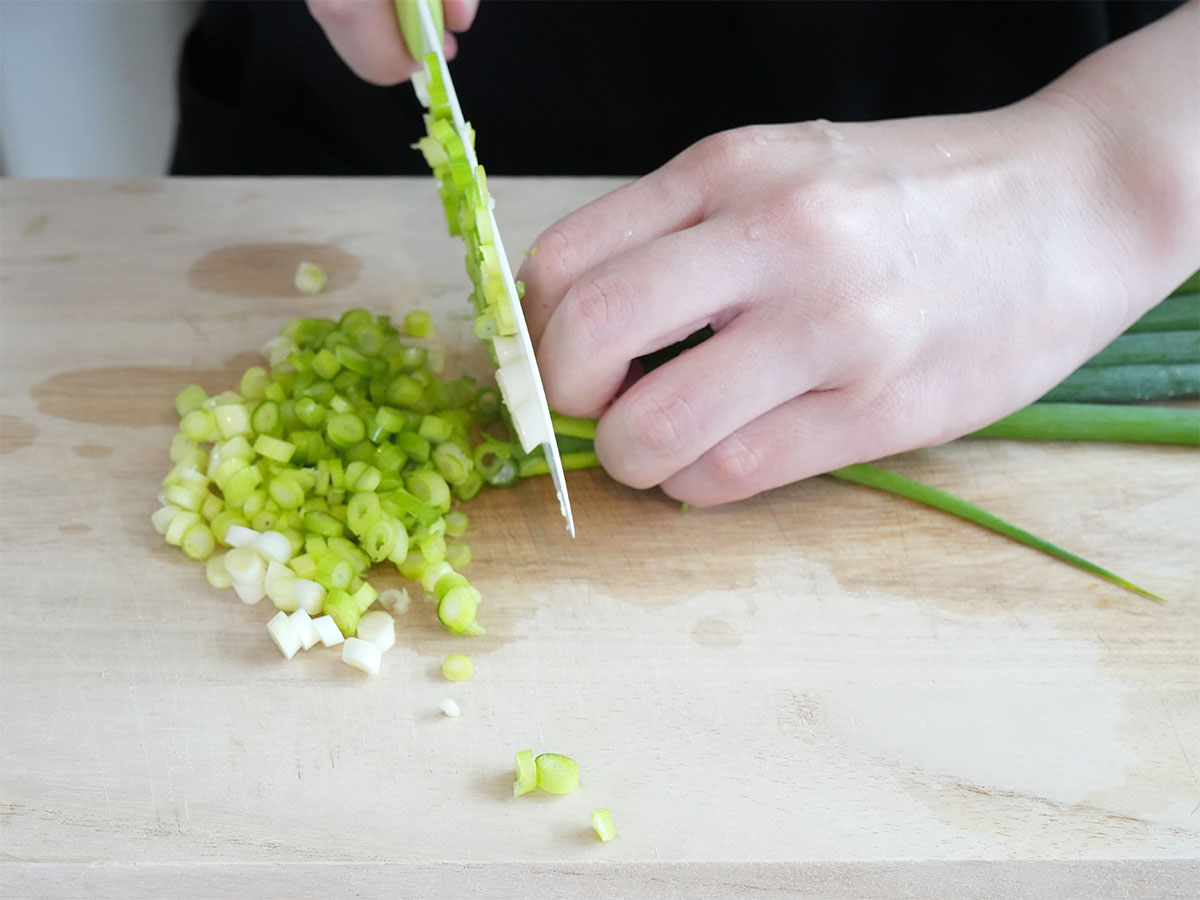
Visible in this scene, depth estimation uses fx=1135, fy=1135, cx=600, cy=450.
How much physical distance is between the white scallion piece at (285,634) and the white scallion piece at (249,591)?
7 cm

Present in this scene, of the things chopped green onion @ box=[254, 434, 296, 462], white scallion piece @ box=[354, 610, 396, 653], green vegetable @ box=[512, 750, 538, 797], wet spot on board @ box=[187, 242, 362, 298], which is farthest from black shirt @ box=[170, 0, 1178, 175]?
green vegetable @ box=[512, 750, 538, 797]

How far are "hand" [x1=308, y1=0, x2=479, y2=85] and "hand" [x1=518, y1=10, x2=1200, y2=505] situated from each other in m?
0.32

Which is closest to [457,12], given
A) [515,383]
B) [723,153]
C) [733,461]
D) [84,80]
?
[723,153]

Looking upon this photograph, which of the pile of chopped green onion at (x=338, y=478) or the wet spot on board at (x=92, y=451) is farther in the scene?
the wet spot on board at (x=92, y=451)

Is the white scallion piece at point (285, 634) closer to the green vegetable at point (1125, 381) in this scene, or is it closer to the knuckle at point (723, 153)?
the knuckle at point (723, 153)

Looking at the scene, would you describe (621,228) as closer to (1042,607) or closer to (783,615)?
(783,615)

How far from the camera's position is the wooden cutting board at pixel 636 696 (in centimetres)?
101


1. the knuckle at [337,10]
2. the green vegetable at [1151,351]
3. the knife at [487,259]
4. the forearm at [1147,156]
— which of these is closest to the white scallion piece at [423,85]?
the knife at [487,259]

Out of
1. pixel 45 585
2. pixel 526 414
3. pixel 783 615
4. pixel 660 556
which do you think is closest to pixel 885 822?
pixel 783 615

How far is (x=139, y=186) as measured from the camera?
1852mm

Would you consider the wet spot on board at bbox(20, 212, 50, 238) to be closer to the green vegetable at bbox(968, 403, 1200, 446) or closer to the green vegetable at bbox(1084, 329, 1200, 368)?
the green vegetable at bbox(968, 403, 1200, 446)

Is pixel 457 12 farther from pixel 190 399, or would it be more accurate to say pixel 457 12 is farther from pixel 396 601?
pixel 396 601

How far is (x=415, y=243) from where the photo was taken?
175 centimetres

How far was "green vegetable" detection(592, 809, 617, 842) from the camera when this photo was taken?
1.01 m
